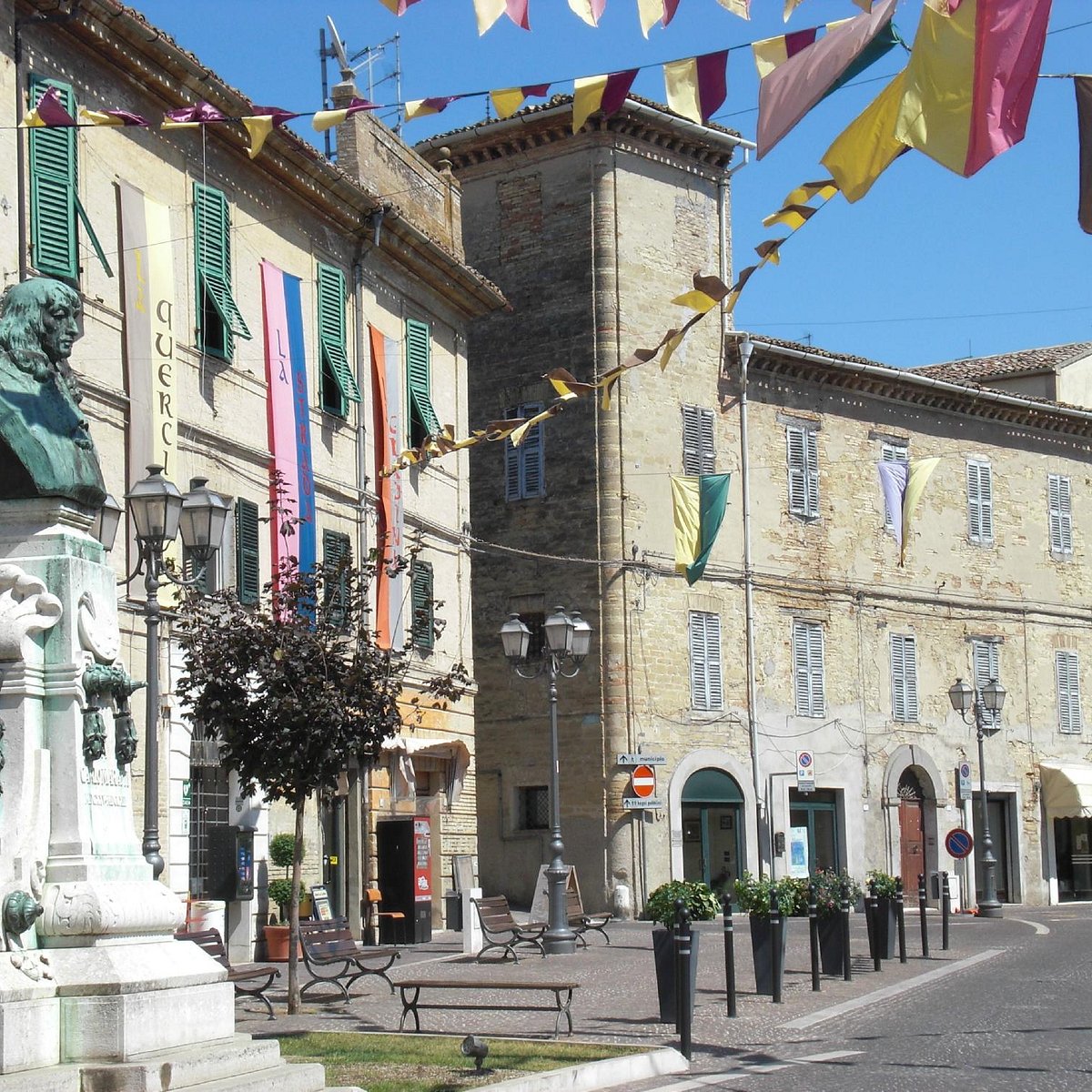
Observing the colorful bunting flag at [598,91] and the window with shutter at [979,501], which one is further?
the window with shutter at [979,501]

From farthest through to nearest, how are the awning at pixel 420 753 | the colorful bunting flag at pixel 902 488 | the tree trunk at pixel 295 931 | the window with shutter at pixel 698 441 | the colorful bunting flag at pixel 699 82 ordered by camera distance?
1. the colorful bunting flag at pixel 902 488
2. the window with shutter at pixel 698 441
3. the awning at pixel 420 753
4. the tree trunk at pixel 295 931
5. the colorful bunting flag at pixel 699 82

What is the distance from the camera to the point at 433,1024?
14.1 meters

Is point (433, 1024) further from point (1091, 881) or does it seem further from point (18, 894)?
point (1091, 881)

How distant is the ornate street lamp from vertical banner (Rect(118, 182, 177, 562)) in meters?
5.08

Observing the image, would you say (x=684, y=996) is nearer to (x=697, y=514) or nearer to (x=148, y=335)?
(x=148, y=335)

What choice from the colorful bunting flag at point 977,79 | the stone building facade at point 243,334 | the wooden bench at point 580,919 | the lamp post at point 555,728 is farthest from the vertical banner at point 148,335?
the colorful bunting flag at point 977,79

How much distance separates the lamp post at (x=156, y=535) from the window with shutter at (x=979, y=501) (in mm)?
26088

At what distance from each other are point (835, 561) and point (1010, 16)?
28828 millimetres

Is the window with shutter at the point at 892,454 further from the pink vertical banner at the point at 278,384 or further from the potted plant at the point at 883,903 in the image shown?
the potted plant at the point at 883,903

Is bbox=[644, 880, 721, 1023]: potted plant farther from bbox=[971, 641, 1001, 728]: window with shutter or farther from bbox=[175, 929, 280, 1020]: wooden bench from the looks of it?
bbox=[971, 641, 1001, 728]: window with shutter

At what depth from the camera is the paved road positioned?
11062mm

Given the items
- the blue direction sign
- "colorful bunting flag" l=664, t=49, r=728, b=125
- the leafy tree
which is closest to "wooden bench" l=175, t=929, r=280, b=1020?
the leafy tree

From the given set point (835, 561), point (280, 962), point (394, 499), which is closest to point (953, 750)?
point (835, 561)

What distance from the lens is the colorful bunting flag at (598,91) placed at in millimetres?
8710
